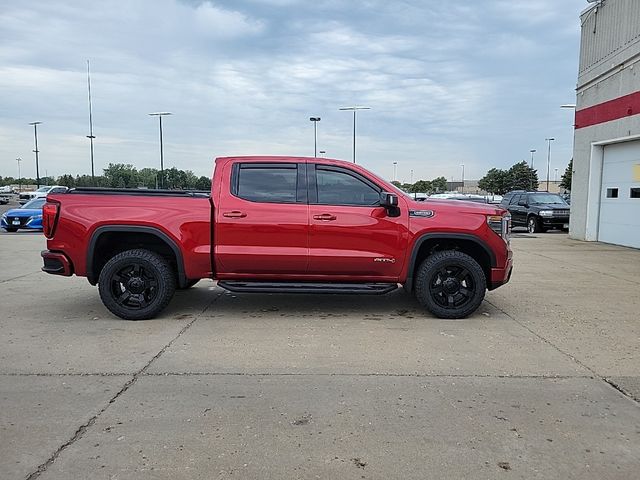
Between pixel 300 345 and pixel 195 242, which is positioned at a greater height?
pixel 195 242

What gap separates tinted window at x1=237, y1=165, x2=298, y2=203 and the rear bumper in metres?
2.16

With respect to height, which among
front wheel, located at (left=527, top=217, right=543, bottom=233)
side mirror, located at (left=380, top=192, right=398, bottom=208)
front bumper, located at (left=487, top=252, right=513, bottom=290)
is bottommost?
front wheel, located at (left=527, top=217, right=543, bottom=233)

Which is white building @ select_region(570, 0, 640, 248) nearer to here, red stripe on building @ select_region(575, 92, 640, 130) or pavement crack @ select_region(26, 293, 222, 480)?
red stripe on building @ select_region(575, 92, 640, 130)

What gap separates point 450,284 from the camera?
6223mm

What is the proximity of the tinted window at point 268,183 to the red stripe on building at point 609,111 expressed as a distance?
35.5ft

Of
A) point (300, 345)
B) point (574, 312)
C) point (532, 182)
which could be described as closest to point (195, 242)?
point (300, 345)

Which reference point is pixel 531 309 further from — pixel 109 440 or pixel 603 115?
pixel 603 115

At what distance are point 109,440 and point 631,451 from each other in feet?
10.6

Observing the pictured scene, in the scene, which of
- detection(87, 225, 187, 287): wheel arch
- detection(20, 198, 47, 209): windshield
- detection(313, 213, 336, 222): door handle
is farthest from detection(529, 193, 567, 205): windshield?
detection(20, 198, 47, 209): windshield

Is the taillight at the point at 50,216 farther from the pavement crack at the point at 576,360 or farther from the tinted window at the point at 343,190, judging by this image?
the pavement crack at the point at 576,360

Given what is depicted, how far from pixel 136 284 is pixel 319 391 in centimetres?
305

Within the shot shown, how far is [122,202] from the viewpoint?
238 inches

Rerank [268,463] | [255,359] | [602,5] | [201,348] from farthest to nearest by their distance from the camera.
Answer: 1. [602,5]
2. [201,348]
3. [255,359]
4. [268,463]

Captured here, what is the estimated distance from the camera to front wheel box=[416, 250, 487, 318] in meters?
6.15
